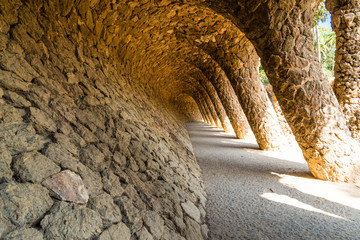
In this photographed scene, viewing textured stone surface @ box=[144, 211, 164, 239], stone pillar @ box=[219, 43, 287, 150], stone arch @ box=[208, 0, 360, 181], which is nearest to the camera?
textured stone surface @ box=[144, 211, 164, 239]

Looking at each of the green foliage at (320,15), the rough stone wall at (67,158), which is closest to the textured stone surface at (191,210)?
the rough stone wall at (67,158)

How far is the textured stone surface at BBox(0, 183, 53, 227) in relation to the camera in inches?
40.6

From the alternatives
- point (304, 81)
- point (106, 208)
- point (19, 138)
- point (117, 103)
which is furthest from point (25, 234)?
point (304, 81)

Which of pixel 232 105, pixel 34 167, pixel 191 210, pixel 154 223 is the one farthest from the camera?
pixel 232 105

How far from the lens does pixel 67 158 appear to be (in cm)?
154

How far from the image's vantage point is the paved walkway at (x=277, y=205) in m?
2.20

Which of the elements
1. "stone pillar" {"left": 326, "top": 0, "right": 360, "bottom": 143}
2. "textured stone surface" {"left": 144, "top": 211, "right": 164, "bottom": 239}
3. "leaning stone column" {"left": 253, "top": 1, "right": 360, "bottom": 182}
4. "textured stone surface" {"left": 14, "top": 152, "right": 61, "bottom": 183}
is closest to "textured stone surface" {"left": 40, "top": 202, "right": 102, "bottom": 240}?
"textured stone surface" {"left": 14, "top": 152, "right": 61, "bottom": 183}

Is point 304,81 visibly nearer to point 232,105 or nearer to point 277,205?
point 277,205

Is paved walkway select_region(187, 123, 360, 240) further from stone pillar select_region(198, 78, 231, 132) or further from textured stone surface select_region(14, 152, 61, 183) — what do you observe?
stone pillar select_region(198, 78, 231, 132)

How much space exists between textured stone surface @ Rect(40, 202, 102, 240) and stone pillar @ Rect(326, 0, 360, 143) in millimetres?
6245

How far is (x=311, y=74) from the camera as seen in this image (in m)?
3.58

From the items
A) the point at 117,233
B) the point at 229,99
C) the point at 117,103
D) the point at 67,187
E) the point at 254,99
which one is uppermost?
the point at 117,103

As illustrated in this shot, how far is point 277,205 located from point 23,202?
278cm

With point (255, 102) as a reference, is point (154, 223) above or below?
below
